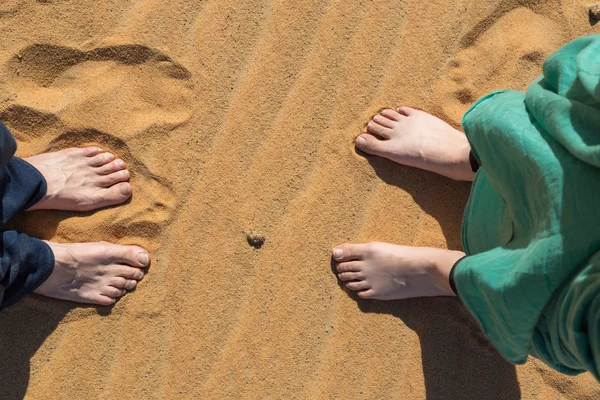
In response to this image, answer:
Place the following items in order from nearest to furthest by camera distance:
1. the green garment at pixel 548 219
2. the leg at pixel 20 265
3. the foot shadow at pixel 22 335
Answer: the green garment at pixel 548 219, the leg at pixel 20 265, the foot shadow at pixel 22 335

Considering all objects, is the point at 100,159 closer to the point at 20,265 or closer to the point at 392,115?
the point at 20,265

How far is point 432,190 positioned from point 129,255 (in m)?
0.98

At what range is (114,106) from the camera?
69.4 inches

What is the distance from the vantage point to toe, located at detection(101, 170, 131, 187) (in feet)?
5.74

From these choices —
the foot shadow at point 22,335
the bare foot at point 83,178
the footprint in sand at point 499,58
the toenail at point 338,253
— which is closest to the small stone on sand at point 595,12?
the footprint in sand at point 499,58

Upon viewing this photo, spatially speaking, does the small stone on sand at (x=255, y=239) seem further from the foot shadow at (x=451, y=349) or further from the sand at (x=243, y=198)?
the foot shadow at (x=451, y=349)

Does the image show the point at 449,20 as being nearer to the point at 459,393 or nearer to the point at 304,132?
the point at 304,132

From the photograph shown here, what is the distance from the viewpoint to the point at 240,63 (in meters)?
1.82

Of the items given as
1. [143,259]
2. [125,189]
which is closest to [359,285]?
[143,259]

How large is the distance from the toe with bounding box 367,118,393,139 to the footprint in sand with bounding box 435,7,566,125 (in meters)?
0.22

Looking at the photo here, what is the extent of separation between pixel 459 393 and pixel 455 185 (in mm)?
663

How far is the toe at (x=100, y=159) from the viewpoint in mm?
1762

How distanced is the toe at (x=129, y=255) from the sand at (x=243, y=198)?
0.05 m

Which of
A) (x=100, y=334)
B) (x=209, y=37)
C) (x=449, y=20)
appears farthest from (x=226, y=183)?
(x=449, y=20)
